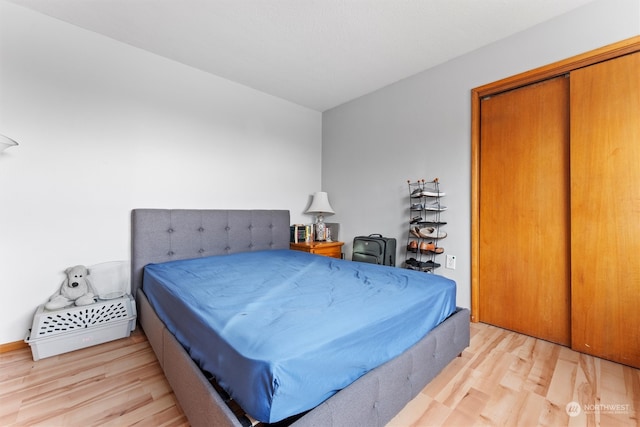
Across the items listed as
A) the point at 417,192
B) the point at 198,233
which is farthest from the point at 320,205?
the point at 198,233

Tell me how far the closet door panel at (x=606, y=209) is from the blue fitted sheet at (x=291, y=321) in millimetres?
1028

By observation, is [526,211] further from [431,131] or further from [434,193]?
[431,131]

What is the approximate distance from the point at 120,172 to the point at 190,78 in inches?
44.4

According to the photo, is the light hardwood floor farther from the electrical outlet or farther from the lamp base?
the lamp base

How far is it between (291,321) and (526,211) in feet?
6.88

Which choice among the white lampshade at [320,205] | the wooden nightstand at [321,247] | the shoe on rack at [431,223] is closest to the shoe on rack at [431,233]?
the shoe on rack at [431,223]

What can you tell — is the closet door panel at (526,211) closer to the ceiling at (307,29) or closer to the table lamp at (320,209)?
the ceiling at (307,29)

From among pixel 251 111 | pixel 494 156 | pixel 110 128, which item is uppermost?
pixel 251 111

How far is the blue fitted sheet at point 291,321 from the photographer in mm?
862

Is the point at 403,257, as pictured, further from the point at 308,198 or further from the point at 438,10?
the point at 438,10

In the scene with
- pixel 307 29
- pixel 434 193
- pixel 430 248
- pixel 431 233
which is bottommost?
pixel 430 248

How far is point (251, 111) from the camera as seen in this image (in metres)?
3.10

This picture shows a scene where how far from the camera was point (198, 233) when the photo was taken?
2611 mm

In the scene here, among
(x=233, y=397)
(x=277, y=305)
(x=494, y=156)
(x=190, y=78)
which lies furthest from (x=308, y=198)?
(x=233, y=397)
